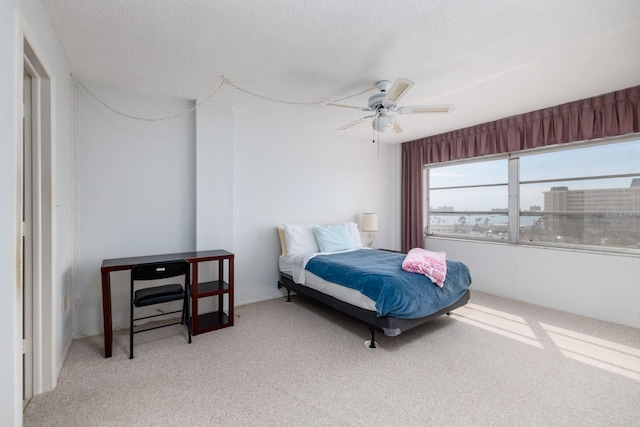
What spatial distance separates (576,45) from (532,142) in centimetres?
172

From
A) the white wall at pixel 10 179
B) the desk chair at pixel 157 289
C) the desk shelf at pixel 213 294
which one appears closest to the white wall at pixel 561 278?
the desk shelf at pixel 213 294

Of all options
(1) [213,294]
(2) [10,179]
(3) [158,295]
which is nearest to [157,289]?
(3) [158,295]

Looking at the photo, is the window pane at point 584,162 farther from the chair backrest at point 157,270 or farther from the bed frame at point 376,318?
the chair backrest at point 157,270

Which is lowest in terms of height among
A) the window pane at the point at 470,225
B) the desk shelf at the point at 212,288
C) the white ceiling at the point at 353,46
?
the desk shelf at the point at 212,288

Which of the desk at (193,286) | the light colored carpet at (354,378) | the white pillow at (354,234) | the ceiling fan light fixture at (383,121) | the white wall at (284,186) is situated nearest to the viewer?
the light colored carpet at (354,378)

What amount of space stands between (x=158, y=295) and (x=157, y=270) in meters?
0.24

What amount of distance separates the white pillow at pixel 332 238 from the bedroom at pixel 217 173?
427 millimetres

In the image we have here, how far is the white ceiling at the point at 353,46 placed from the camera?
174cm

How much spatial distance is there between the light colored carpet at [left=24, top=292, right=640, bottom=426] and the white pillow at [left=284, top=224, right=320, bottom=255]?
1032 mm

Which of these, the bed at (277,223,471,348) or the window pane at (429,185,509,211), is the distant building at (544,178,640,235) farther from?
the bed at (277,223,471,348)

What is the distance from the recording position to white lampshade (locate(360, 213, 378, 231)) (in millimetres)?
4402

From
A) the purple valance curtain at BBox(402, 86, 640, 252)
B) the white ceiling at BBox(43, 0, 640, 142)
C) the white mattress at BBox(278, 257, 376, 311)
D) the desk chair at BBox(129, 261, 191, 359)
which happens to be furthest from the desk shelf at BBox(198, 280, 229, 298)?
the purple valance curtain at BBox(402, 86, 640, 252)

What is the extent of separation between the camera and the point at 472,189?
Result: 4.41 metres

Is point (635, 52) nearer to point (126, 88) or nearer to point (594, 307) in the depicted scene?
point (594, 307)
